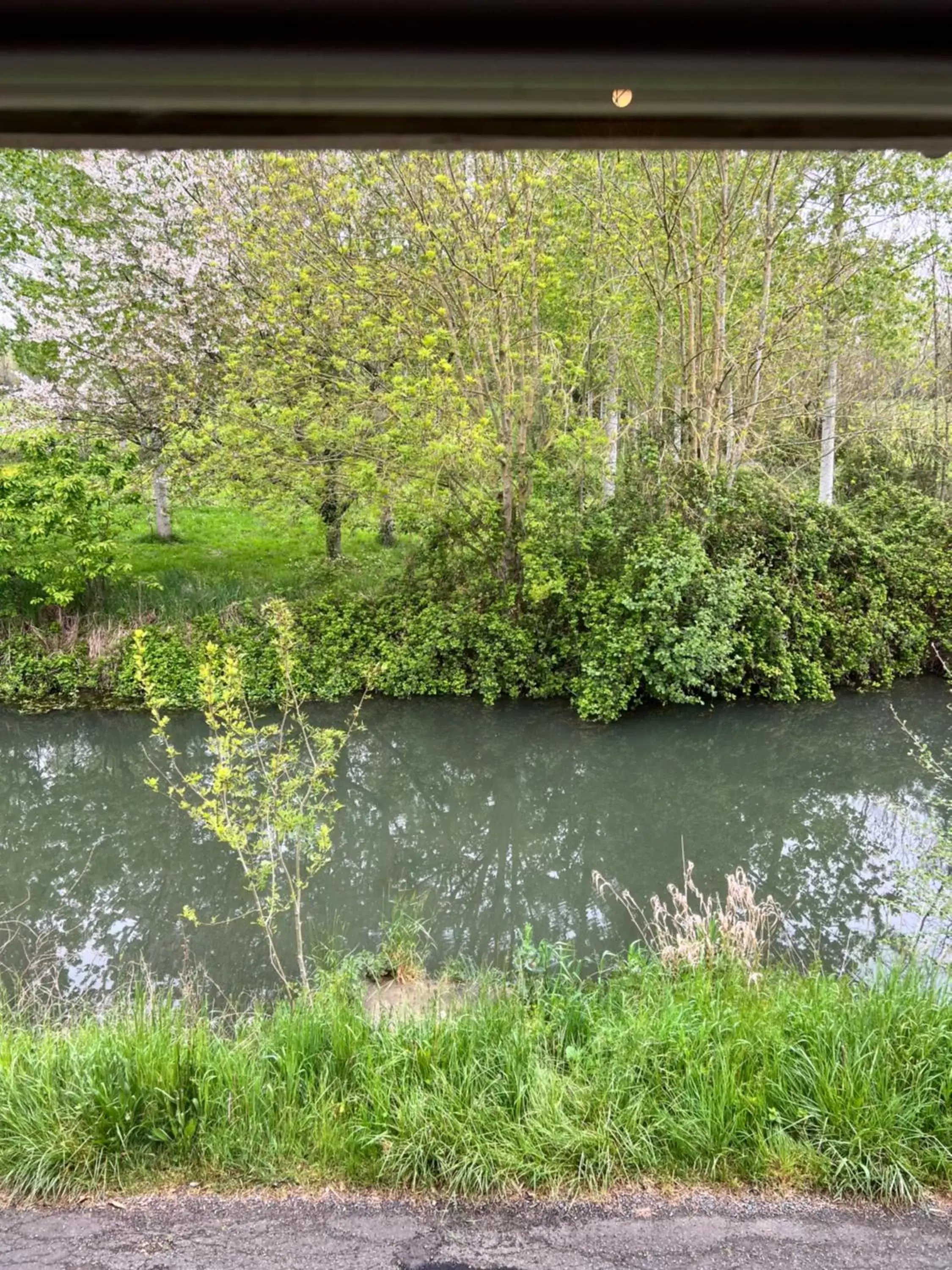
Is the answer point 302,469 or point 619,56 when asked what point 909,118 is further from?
point 302,469

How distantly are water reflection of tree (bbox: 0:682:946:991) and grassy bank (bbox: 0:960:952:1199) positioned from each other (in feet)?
6.84

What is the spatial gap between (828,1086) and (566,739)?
6034 millimetres

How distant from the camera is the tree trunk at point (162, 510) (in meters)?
11.9

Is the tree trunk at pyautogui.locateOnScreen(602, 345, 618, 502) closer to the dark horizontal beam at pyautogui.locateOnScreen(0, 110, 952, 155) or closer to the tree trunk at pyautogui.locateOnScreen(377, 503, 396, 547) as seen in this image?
the tree trunk at pyautogui.locateOnScreen(377, 503, 396, 547)

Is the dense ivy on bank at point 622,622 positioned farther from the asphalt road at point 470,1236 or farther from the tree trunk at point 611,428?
the asphalt road at point 470,1236

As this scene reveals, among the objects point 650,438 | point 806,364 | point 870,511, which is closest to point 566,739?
point 650,438

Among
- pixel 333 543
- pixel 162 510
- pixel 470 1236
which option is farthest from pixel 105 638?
pixel 470 1236

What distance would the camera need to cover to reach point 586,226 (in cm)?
889

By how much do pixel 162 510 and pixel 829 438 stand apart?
10438 millimetres

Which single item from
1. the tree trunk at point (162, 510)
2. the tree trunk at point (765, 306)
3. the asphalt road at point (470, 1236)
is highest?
the tree trunk at point (765, 306)

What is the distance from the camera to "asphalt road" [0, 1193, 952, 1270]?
1874mm

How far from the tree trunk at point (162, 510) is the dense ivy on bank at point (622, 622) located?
3.13 metres

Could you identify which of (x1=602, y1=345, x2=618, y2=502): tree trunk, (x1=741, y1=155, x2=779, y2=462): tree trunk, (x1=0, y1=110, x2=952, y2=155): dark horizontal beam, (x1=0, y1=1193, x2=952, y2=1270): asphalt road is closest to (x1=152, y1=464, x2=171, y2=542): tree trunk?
(x1=602, y1=345, x2=618, y2=502): tree trunk

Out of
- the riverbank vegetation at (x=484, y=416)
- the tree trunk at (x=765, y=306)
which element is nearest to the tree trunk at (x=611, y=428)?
the riverbank vegetation at (x=484, y=416)
